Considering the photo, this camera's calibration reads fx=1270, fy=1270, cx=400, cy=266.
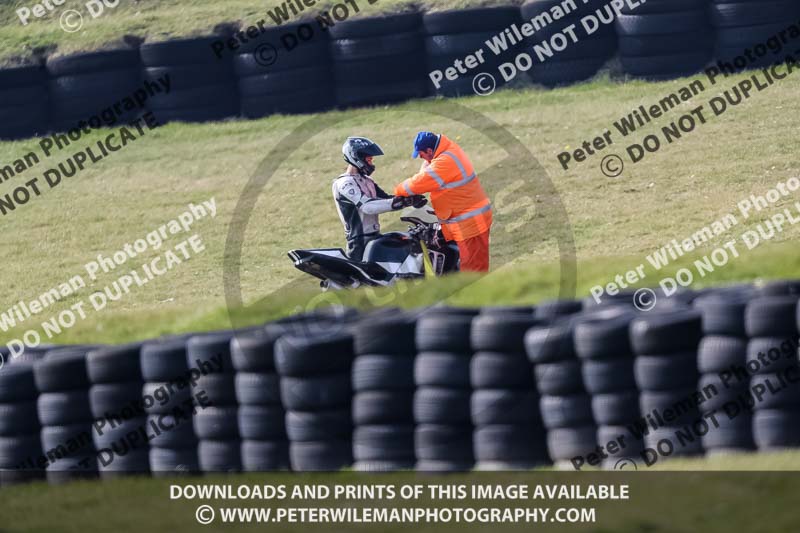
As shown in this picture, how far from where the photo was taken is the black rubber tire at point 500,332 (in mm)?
7816

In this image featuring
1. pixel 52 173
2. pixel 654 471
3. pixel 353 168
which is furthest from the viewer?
pixel 52 173

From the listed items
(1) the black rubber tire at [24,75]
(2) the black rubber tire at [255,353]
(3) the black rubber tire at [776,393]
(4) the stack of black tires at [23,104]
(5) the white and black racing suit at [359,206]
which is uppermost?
(1) the black rubber tire at [24,75]

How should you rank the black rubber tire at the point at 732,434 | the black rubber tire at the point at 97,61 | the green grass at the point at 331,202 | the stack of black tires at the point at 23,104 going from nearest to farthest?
the black rubber tire at the point at 732,434
the green grass at the point at 331,202
the black rubber tire at the point at 97,61
the stack of black tires at the point at 23,104

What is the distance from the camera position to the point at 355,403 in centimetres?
815

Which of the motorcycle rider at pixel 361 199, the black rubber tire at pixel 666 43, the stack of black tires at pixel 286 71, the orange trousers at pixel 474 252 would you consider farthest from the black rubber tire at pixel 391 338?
the stack of black tires at pixel 286 71

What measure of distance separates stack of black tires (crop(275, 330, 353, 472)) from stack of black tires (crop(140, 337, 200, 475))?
2.68 ft

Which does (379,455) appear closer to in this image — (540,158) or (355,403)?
(355,403)

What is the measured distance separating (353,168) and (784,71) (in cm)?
952

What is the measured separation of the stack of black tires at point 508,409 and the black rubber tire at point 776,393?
1.33 metres

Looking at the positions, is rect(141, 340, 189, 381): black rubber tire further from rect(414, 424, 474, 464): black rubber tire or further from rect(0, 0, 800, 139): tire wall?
rect(0, 0, 800, 139): tire wall

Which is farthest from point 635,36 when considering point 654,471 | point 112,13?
point 654,471

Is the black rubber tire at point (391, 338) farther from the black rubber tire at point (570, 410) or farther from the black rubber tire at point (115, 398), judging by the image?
the black rubber tire at point (115, 398)

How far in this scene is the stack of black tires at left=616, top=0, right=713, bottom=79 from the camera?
19016 millimetres

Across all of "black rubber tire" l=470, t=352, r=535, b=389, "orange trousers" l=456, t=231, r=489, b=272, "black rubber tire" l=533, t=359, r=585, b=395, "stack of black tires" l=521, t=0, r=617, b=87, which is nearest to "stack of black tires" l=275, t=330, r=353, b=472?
"black rubber tire" l=470, t=352, r=535, b=389
